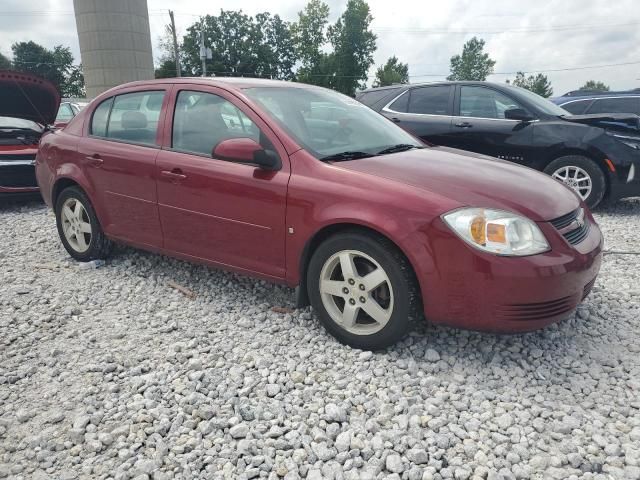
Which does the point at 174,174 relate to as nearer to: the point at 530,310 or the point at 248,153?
the point at 248,153

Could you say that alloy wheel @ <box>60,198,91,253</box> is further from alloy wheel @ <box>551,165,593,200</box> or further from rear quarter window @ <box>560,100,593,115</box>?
Result: rear quarter window @ <box>560,100,593,115</box>

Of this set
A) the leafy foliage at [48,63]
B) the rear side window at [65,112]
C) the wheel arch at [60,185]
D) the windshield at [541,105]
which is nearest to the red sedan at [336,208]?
the wheel arch at [60,185]

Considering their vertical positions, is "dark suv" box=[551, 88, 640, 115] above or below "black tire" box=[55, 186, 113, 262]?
above

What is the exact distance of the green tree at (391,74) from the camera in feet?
190

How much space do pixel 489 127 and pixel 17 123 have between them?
21.4ft

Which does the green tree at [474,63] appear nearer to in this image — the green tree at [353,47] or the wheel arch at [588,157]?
the green tree at [353,47]

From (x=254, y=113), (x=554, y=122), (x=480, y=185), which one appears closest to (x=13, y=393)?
(x=254, y=113)

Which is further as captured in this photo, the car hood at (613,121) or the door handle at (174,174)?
the car hood at (613,121)

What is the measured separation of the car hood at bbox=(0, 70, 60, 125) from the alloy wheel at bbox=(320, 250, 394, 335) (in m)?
5.32

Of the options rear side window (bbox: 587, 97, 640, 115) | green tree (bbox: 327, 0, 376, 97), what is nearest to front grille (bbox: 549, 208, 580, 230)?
rear side window (bbox: 587, 97, 640, 115)

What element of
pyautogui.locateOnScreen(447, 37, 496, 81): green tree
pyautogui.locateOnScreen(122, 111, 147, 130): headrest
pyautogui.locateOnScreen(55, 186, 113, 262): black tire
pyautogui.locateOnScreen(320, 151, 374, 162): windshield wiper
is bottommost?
pyautogui.locateOnScreen(55, 186, 113, 262): black tire

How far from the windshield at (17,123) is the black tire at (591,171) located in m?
7.10

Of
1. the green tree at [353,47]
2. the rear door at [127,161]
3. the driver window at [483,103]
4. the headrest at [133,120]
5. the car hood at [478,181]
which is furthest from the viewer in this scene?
the green tree at [353,47]

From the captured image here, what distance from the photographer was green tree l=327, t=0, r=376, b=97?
197 ft
